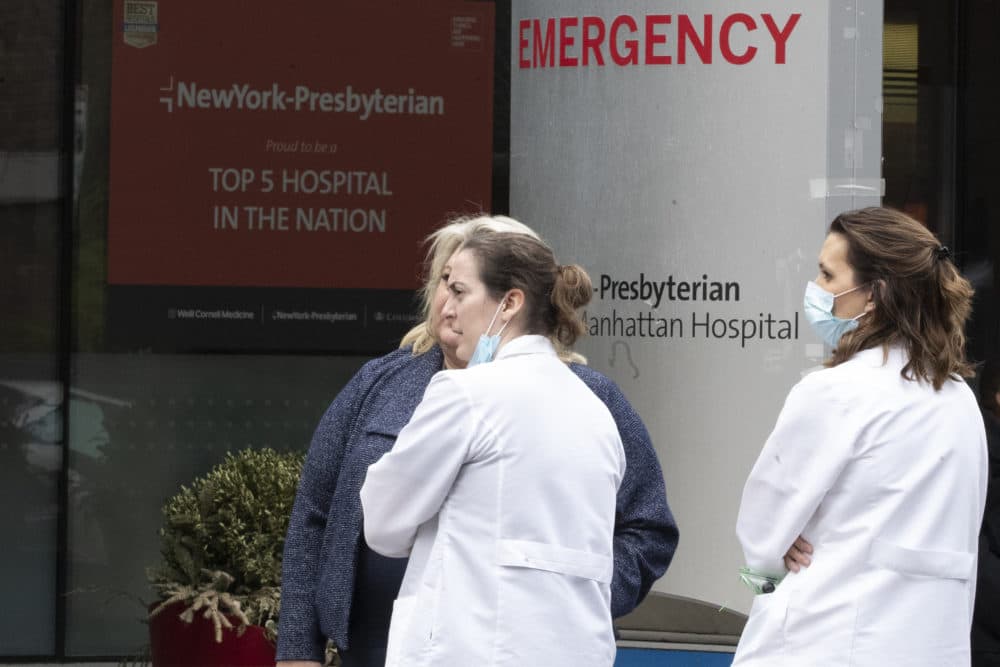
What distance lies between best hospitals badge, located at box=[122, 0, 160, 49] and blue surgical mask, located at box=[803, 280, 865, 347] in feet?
17.7

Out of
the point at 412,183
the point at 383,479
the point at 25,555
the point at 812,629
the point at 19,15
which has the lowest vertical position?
the point at 25,555

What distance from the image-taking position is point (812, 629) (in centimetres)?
313

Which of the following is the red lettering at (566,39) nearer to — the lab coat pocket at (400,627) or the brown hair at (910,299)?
the brown hair at (910,299)

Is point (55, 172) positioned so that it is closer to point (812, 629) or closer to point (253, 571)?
point (253, 571)

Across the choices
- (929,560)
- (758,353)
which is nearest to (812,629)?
(929,560)

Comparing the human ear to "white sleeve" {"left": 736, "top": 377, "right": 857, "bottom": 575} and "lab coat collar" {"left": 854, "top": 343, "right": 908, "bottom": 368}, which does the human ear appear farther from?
"lab coat collar" {"left": 854, "top": 343, "right": 908, "bottom": 368}

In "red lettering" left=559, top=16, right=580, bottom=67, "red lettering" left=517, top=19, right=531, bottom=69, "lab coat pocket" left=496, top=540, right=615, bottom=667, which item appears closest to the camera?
"lab coat pocket" left=496, top=540, right=615, bottom=667

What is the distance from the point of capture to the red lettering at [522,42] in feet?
17.6

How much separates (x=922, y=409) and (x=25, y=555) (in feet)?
19.5

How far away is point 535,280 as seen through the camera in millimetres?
3205

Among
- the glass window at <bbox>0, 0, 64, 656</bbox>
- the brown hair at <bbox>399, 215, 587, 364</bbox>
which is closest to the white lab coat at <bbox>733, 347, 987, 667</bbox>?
the brown hair at <bbox>399, 215, 587, 364</bbox>

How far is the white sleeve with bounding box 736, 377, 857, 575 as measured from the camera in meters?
3.13

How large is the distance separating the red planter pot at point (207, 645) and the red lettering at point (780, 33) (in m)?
2.66

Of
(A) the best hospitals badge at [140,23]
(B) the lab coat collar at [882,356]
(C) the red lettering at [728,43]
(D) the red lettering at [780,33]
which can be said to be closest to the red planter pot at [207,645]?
(C) the red lettering at [728,43]
